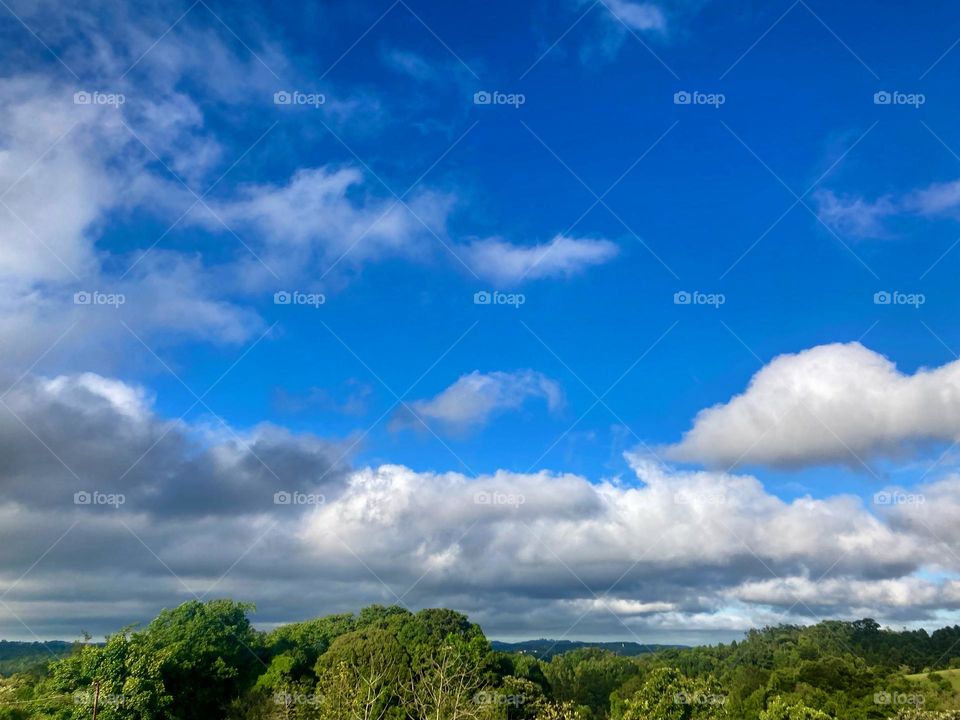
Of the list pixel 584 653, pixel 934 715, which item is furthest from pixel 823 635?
pixel 934 715

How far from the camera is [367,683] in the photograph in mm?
44125

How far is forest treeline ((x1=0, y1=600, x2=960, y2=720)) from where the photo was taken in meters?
41.8

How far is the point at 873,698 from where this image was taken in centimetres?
5497

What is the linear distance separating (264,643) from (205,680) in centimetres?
999

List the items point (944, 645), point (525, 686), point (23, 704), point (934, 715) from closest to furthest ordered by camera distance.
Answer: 1. point (23, 704)
2. point (934, 715)
3. point (525, 686)
4. point (944, 645)

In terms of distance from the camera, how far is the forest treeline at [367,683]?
41844mm

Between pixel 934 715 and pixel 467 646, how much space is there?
2992cm

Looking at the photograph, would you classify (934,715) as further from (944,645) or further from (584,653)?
(584,653)

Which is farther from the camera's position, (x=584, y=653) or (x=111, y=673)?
(x=584, y=653)

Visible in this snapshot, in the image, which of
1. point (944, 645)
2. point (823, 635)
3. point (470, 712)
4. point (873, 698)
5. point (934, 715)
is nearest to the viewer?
point (470, 712)

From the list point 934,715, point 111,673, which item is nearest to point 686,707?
point 934,715

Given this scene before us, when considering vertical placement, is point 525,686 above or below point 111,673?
below

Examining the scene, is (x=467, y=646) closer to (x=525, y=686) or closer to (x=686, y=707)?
(x=525, y=686)

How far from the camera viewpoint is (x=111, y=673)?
1672 inches
